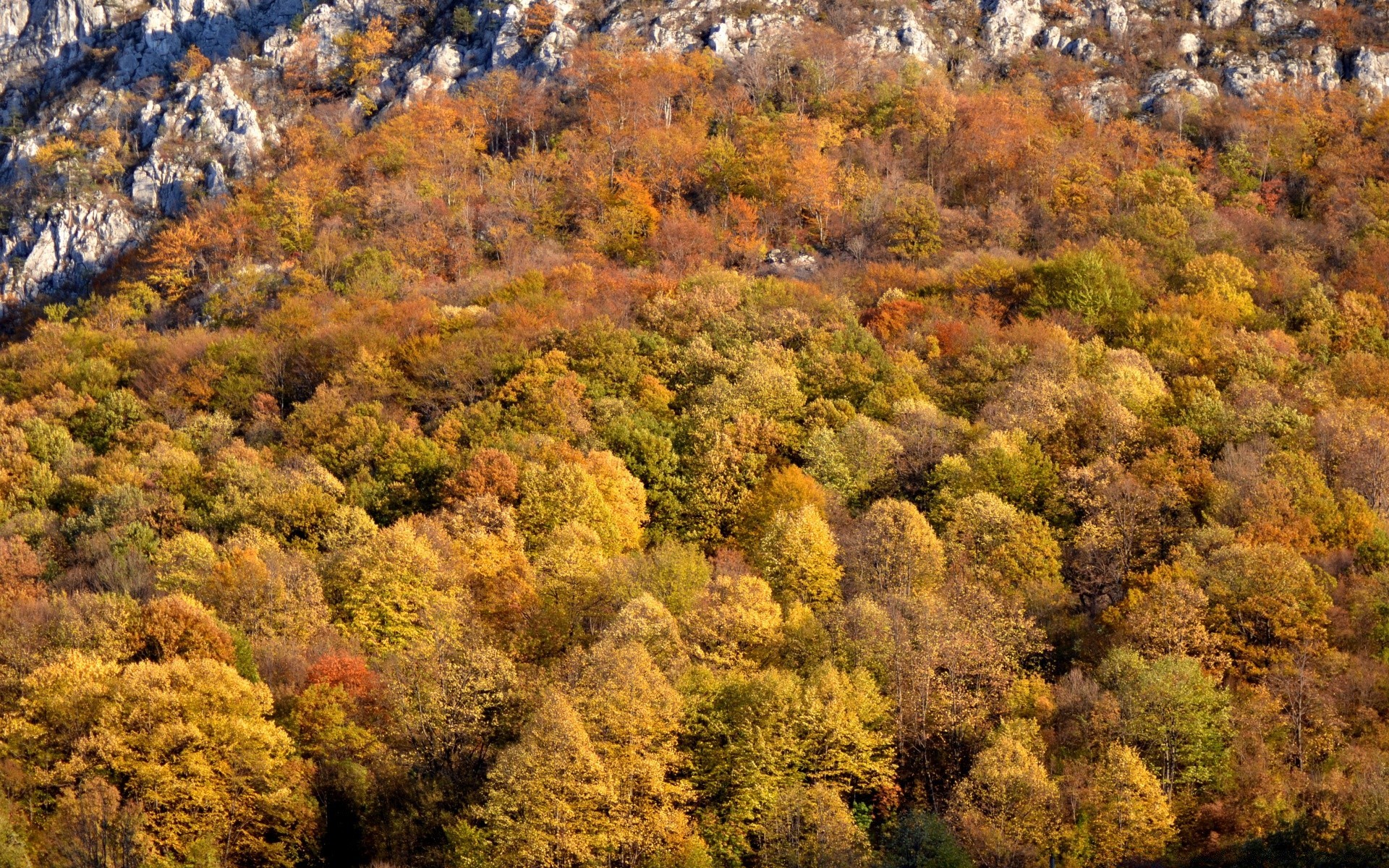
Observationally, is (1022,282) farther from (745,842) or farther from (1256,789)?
(745,842)

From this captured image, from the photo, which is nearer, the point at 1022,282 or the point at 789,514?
the point at 789,514

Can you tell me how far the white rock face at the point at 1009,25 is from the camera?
121312mm

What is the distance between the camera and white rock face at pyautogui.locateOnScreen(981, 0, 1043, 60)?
121m

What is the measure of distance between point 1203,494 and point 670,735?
100ft

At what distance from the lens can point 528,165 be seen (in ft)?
358

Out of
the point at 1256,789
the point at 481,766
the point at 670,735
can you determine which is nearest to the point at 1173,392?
the point at 1256,789

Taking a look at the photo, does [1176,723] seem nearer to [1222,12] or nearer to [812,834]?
[812,834]

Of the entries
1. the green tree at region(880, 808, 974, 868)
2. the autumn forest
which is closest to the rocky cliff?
the autumn forest

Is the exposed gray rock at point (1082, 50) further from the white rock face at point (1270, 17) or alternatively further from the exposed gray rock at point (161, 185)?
the exposed gray rock at point (161, 185)

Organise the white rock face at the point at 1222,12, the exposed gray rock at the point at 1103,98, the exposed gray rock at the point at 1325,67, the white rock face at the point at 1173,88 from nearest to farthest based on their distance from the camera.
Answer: the exposed gray rock at the point at 1325,67 → the exposed gray rock at the point at 1103,98 → the white rock face at the point at 1173,88 → the white rock face at the point at 1222,12

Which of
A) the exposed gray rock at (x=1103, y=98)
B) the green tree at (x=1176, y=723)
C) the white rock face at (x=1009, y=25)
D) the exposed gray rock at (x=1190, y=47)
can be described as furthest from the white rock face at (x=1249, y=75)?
the green tree at (x=1176, y=723)

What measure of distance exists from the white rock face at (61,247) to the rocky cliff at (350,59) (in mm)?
127

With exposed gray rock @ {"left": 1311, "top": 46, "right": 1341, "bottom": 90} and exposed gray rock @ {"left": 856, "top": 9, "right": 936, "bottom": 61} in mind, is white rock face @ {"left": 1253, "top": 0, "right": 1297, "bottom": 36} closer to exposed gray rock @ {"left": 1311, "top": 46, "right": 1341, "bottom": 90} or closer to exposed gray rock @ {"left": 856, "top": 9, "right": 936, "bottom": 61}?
exposed gray rock @ {"left": 1311, "top": 46, "right": 1341, "bottom": 90}

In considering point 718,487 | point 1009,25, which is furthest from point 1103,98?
point 718,487
